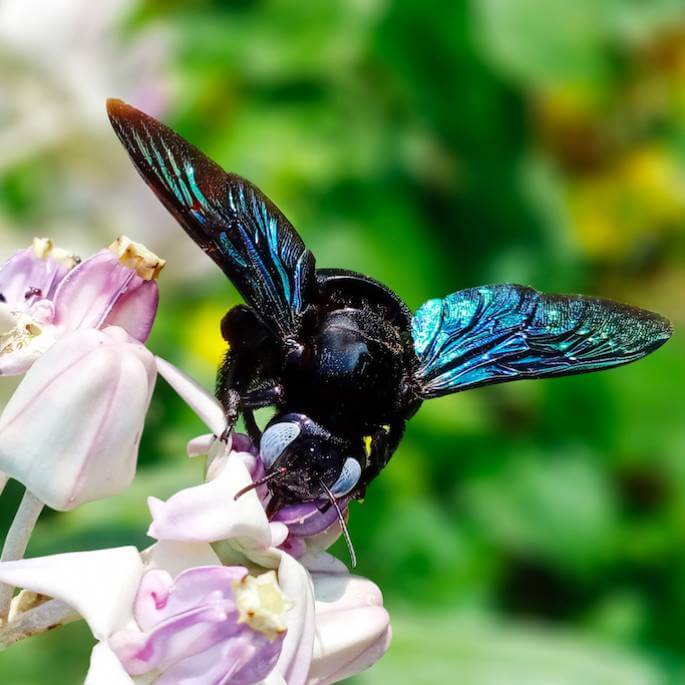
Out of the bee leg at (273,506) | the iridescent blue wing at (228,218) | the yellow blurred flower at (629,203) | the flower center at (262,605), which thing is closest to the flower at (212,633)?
the flower center at (262,605)

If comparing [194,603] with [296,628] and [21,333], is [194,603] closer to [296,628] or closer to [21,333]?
[296,628]

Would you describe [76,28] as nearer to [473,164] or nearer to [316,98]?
[316,98]

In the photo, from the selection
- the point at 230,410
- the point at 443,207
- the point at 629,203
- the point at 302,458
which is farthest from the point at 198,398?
the point at 629,203

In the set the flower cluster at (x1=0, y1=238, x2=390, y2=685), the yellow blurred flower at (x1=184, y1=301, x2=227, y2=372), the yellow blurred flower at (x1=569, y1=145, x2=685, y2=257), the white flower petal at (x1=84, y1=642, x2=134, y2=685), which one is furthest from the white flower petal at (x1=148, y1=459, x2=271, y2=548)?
the yellow blurred flower at (x1=569, y1=145, x2=685, y2=257)

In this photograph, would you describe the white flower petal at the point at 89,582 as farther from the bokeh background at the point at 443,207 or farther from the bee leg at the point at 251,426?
the bokeh background at the point at 443,207

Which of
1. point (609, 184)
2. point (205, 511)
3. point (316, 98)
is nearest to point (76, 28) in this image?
point (316, 98)
